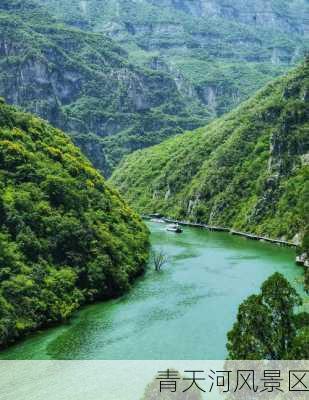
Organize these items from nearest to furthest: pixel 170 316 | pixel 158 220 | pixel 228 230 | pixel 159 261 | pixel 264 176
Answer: pixel 170 316
pixel 159 261
pixel 228 230
pixel 264 176
pixel 158 220

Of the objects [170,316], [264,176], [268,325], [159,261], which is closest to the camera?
[268,325]

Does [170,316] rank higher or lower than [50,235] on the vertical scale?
lower

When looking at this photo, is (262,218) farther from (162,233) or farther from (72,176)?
(72,176)

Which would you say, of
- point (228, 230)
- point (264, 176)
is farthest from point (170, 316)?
point (264, 176)

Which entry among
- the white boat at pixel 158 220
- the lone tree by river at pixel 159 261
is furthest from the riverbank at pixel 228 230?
the lone tree by river at pixel 159 261

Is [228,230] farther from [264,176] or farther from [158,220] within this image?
[158,220]

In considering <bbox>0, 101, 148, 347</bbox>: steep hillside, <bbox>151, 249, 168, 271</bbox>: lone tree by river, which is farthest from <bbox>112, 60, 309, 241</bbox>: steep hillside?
<bbox>0, 101, 148, 347</bbox>: steep hillside

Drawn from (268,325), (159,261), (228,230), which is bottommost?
(228,230)

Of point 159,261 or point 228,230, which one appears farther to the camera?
point 228,230
